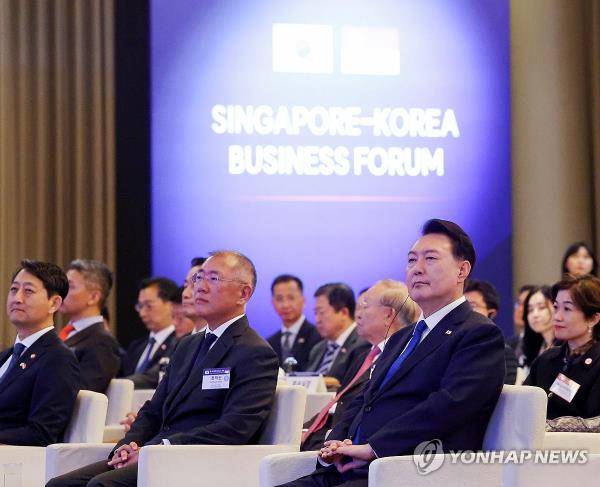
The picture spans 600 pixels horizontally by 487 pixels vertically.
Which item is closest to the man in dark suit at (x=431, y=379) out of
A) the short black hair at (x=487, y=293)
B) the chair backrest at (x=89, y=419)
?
the chair backrest at (x=89, y=419)

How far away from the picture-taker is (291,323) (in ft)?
27.9

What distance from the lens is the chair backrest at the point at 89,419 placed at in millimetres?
4656

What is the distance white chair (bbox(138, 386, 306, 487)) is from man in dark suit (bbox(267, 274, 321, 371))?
404 centimetres

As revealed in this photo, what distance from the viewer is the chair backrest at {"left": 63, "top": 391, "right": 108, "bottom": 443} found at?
4656 mm

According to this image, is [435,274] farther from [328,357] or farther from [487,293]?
[328,357]

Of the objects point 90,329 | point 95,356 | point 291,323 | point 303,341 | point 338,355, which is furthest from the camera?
point 291,323

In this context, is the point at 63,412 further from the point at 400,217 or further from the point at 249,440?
the point at 400,217

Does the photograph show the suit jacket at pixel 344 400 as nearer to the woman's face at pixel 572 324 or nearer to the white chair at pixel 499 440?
the woman's face at pixel 572 324

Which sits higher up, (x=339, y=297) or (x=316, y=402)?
(x=339, y=297)

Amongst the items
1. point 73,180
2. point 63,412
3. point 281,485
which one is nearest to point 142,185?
point 73,180

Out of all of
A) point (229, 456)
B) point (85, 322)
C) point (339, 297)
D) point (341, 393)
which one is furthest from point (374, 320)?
point (339, 297)

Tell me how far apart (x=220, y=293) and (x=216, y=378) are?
39cm

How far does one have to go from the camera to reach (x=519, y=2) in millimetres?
9641

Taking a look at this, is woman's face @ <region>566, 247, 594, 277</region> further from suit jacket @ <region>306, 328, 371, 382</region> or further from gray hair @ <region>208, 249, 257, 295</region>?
gray hair @ <region>208, 249, 257, 295</region>
